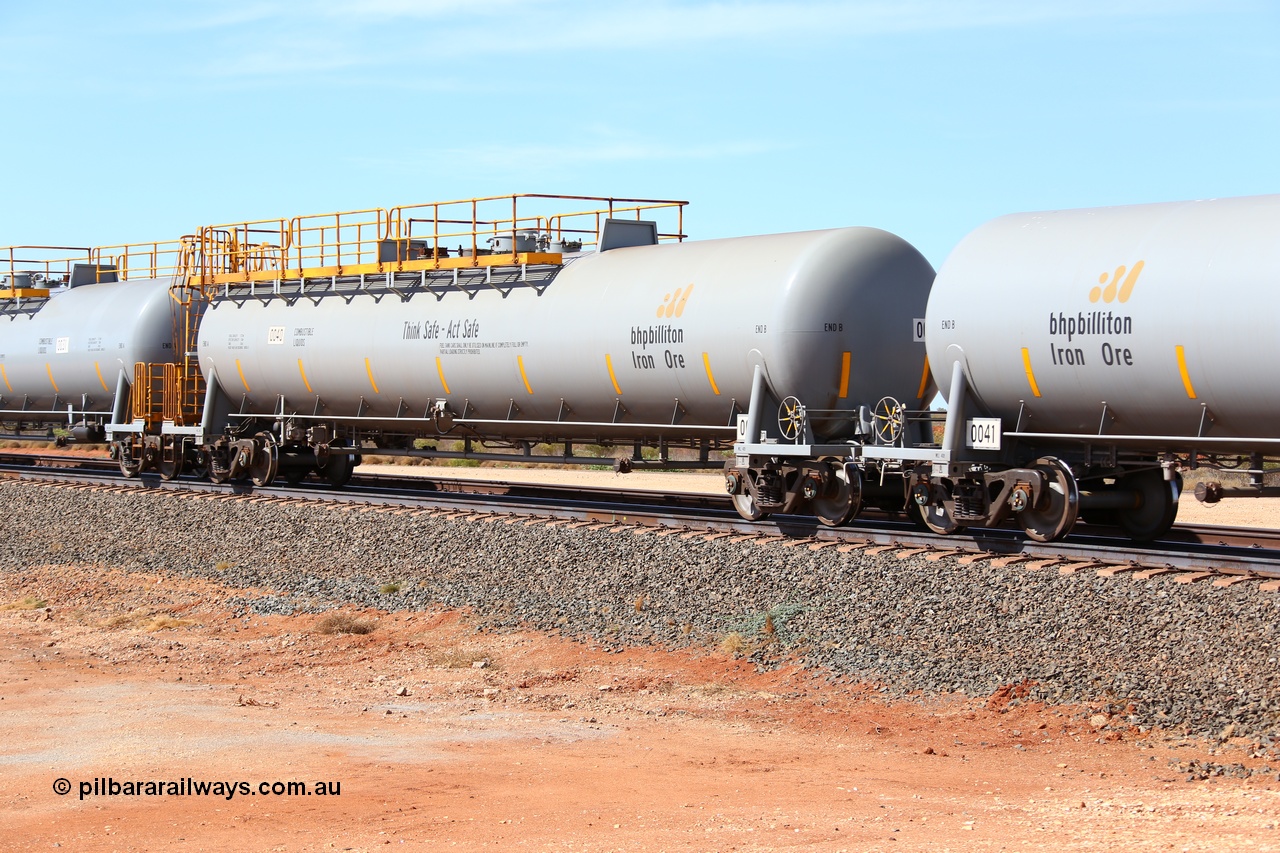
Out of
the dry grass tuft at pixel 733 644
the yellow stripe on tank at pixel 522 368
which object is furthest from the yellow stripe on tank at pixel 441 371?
the dry grass tuft at pixel 733 644

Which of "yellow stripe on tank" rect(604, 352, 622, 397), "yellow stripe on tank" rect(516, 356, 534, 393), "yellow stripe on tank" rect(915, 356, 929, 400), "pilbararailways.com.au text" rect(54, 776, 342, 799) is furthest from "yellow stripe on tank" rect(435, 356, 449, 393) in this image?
"pilbararailways.com.au text" rect(54, 776, 342, 799)

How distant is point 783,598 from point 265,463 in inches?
498

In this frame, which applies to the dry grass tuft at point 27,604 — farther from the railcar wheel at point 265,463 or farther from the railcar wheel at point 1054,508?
the railcar wheel at point 1054,508

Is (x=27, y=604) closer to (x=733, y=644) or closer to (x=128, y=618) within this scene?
(x=128, y=618)

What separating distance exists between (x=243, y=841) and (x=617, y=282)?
10892 millimetres

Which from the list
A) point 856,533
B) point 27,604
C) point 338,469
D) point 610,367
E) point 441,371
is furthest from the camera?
point 338,469

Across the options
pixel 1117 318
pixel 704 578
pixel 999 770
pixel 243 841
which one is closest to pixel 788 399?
pixel 704 578

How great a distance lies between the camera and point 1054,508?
1358 centimetres

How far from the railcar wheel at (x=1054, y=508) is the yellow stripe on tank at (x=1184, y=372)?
5.13 ft

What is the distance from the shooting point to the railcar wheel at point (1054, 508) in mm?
13266

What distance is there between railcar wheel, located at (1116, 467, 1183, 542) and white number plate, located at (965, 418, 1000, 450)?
70.1 inches

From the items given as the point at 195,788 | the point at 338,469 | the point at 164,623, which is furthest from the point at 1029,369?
the point at 338,469

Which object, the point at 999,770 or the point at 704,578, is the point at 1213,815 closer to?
the point at 999,770

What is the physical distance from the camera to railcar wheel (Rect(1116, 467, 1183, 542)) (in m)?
14.2
